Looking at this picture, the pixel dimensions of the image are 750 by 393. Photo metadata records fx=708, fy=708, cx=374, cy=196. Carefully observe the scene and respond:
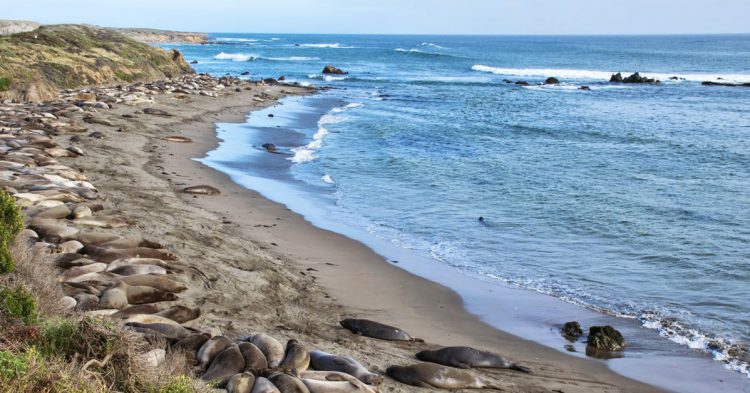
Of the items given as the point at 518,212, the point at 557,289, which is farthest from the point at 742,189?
the point at 557,289

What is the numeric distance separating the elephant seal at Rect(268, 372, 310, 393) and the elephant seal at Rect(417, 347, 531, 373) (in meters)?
2.27

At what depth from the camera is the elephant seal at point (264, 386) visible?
5777 millimetres

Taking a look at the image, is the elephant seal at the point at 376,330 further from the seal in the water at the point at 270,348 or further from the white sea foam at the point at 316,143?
the white sea foam at the point at 316,143

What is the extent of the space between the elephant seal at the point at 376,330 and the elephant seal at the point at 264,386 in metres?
2.76

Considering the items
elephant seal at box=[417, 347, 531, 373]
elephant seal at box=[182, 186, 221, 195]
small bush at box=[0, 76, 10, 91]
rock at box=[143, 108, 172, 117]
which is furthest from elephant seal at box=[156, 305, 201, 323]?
small bush at box=[0, 76, 10, 91]

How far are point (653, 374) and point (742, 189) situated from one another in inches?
471

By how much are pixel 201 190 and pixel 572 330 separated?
938 centimetres

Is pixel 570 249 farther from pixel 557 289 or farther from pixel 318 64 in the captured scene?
pixel 318 64

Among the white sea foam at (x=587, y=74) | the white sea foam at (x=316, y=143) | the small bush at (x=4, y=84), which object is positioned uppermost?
the white sea foam at (x=587, y=74)

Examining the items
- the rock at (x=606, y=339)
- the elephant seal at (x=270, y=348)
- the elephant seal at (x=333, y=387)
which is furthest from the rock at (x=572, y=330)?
the elephant seal at (x=270, y=348)

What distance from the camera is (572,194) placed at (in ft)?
58.1

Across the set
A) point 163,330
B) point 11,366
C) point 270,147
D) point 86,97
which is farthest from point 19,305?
point 86,97

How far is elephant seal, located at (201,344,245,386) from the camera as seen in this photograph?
6121 mm

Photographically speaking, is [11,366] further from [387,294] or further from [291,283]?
[387,294]
